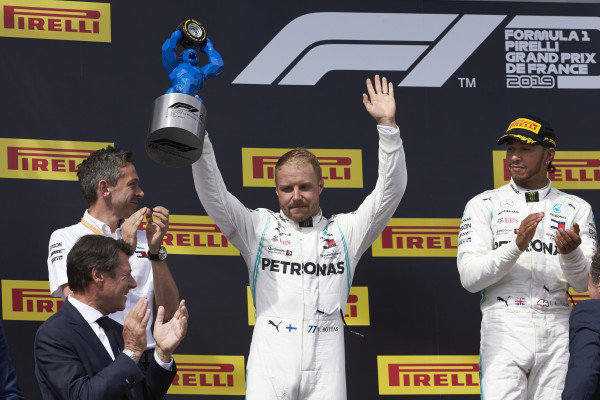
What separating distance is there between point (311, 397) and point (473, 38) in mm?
2336

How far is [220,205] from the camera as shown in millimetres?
3951

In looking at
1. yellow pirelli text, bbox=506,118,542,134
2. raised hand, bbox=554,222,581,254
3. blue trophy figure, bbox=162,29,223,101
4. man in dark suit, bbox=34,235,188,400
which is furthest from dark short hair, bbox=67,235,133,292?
yellow pirelli text, bbox=506,118,542,134

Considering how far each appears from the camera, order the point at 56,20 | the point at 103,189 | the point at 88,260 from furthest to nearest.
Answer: the point at 56,20 → the point at 103,189 → the point at 88,260

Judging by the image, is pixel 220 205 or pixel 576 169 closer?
pixel 220 205

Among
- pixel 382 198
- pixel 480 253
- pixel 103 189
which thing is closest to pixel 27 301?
pixel 103 189

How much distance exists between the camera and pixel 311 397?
3.78m

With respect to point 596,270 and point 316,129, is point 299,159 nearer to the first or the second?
point 316,129

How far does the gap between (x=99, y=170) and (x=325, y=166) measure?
1247 millimetres

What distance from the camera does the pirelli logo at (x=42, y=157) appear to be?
4715 millimetres

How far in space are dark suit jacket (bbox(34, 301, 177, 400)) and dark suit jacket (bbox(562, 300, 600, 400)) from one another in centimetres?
133

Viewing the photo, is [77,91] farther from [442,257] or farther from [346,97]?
[442,257]

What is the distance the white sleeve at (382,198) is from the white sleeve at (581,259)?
794 millimetres

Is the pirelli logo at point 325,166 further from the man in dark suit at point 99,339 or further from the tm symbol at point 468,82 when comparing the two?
the man in dark suit at point 99,339

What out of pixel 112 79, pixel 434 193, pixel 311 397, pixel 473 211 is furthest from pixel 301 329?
pixel 112 79
